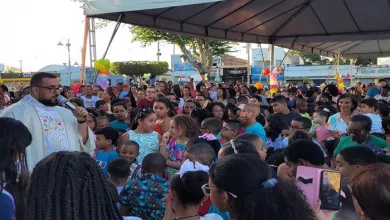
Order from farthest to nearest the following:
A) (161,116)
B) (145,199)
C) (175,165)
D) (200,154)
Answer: (161,116) → (175,165) → (200,154) → (145,199)

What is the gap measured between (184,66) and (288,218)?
159 feet

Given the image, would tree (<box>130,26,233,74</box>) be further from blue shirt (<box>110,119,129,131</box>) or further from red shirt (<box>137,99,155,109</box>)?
blue shirt (<box>110,119,129,131</box>)

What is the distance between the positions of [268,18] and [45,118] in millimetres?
8881

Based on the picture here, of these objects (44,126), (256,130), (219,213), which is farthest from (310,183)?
(256,130)

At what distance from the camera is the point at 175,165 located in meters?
4.32

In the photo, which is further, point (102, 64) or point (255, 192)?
point (102, 64)

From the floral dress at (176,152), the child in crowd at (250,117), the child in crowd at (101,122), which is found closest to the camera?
the floral dress at (176,152)

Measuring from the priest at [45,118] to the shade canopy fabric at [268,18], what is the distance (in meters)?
3.88

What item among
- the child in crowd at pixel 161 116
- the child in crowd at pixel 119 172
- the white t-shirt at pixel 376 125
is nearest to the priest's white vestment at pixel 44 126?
the child in crowd at pixel 119 172

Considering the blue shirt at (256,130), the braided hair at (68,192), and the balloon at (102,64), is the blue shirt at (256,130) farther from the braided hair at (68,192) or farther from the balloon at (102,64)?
Result: the balloon at (102,64)

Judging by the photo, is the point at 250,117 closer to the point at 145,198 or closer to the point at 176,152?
the point at 176,152

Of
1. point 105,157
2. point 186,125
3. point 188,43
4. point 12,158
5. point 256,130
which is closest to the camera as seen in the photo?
point 12,158

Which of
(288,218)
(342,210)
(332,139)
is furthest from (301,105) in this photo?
(288,218)

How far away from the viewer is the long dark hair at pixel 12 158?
218cm
